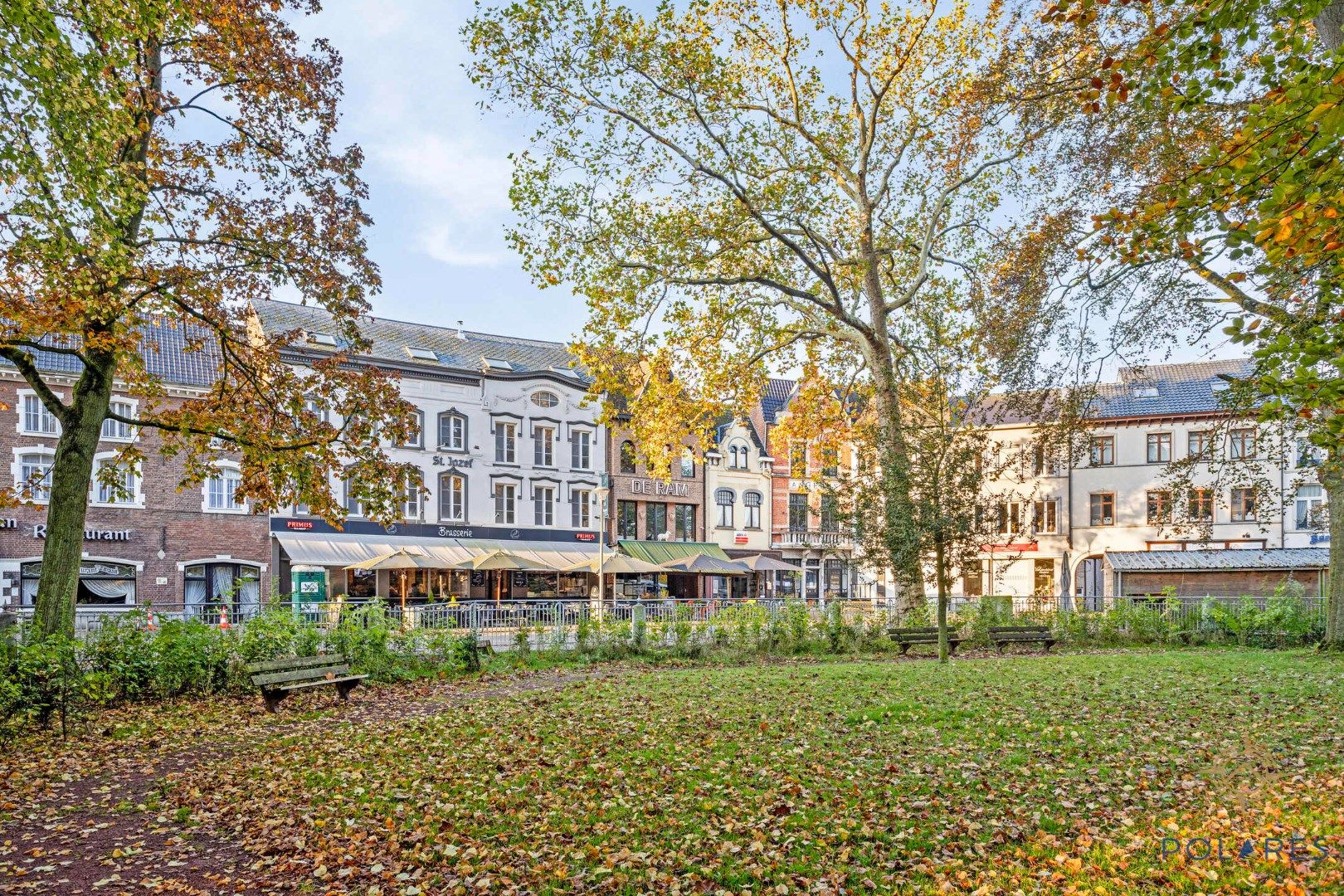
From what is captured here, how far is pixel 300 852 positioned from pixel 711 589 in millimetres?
39966

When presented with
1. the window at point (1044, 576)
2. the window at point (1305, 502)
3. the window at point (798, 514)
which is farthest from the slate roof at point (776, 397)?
the window at point (1305, 502)

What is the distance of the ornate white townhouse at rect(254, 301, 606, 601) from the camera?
121 feet

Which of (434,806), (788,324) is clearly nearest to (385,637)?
(434,806)

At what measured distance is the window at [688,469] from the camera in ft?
152

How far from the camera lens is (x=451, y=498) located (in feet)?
130

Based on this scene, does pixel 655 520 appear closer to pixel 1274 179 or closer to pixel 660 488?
pixel 660 488

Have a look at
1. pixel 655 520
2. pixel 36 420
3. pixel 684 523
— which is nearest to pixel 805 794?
pixel 36 420

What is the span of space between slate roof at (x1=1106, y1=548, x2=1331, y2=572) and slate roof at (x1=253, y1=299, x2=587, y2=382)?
81.1 ft

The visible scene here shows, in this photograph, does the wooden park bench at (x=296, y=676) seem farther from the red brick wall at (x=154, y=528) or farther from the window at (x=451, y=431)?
the window at (x=451, y=431)

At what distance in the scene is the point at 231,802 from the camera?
854 centimetres

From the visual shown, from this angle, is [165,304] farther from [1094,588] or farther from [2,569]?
[1094,588]

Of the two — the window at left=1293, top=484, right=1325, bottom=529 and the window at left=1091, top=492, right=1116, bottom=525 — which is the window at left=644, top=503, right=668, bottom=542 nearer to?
the window at left=1091, top=492, right=1116, bottom=525

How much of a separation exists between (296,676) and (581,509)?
2932 cm

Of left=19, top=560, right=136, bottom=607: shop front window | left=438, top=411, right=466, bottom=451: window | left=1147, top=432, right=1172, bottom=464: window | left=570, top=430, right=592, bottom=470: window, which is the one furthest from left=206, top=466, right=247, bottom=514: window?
left=1147, top=432, right=1172, bottom=464: window
